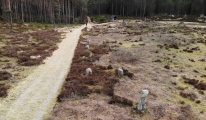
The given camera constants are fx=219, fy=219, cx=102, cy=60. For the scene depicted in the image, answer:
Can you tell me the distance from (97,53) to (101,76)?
1087 cm

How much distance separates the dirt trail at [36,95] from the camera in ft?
43.8

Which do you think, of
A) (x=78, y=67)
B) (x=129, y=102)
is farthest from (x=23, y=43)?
(x=129, y=102)

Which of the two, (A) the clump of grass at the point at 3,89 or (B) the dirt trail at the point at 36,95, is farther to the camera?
(A) the clump of grass at the point at 3,89

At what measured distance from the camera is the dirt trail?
1334 cm

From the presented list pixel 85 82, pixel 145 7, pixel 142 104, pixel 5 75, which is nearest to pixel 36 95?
pixel 85 82

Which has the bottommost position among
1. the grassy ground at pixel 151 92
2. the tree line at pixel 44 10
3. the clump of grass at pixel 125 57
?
the grassy ground at pixel 151 92

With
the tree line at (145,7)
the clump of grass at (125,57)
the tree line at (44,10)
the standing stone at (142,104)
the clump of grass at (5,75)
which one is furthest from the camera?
the tree line at (145,7)

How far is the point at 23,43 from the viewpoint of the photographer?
125ft

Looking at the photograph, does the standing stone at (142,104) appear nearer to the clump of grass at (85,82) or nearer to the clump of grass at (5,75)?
the clump of grass at (85,82)

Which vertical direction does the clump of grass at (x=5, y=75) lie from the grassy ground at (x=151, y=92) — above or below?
above

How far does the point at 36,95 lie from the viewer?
A: 1602 centimetres

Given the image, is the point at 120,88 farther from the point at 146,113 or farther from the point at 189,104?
the point at 189,104

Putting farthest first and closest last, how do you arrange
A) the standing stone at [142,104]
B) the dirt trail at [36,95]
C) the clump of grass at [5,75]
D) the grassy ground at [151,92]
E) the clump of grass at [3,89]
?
the clump of grass at [5,75], the clump of grass at [3,89], the standing stone at [142,104], the grassy ground at [151,92], the dirt trail at [36,95]

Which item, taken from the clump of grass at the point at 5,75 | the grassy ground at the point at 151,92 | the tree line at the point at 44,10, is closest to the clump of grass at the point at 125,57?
the grassy ground at the point at 151,92
